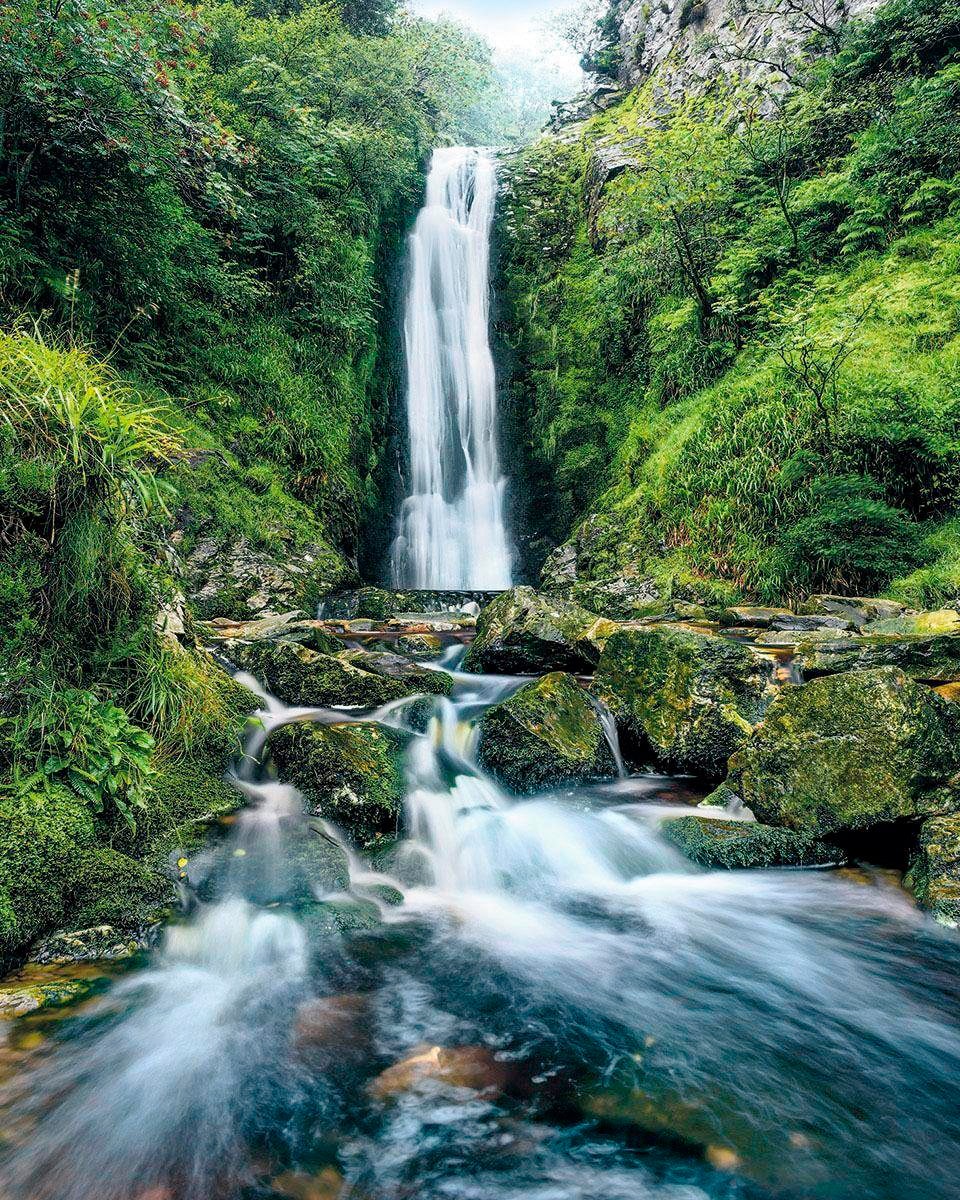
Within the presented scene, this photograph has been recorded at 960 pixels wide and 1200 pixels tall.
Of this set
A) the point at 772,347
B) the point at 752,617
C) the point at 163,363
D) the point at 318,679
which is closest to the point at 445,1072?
the point at 318,679

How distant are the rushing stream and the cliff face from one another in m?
16.2

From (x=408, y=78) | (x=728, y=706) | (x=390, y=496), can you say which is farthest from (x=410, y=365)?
(x=728, y=706)

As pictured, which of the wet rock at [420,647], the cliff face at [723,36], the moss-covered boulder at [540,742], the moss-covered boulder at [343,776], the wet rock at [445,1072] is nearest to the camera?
the wet rock at [445,1072]

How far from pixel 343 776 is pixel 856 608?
6.30 metres

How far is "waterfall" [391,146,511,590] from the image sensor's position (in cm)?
1412

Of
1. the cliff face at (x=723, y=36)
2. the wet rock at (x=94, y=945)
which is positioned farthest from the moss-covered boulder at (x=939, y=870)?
the cliff face at (x=723, y=36)

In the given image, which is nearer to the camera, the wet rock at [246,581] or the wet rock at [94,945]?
the wet rock at [94,945]

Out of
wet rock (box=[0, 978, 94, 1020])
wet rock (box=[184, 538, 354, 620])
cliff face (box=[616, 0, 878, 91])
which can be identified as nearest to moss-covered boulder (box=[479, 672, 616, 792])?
wet rock (box=[0, 978, 94, 1020])

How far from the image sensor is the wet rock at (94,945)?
8.34ft

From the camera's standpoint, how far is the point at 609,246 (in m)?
14.9

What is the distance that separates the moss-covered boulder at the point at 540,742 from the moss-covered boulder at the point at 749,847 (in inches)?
44.6

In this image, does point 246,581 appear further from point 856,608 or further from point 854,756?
point 854,756

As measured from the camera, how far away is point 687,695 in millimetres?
5004

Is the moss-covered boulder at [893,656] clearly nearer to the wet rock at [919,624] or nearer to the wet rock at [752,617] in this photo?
the wet rock at [919,624]
